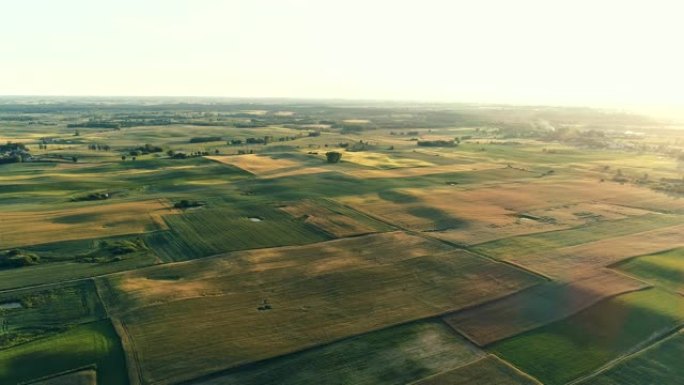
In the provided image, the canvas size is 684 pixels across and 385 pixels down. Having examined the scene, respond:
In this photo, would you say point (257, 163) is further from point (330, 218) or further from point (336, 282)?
point (336, 282)

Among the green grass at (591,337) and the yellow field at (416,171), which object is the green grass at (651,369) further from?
the yellow field at (416,171)

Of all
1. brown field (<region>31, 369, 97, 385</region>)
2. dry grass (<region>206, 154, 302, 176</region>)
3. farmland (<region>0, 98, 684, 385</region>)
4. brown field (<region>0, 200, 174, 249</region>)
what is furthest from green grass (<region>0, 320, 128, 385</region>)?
dry grass (<region>206, 154, 302, 176</region>)

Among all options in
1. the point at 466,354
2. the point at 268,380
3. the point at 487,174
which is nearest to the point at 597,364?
the point at 466,354

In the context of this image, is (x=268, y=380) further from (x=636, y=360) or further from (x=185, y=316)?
(x=636, y=360)

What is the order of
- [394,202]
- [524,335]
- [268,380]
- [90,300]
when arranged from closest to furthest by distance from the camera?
[268,380]
[524,335]
[90,300]
[394,202]

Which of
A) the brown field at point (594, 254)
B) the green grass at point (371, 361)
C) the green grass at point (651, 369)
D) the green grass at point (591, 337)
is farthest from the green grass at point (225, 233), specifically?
the green grass at point (651, 369)

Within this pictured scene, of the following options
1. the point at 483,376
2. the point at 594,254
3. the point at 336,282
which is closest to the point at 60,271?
the point at 336,282

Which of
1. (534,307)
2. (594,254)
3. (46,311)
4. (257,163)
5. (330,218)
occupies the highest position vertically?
(257,163)
